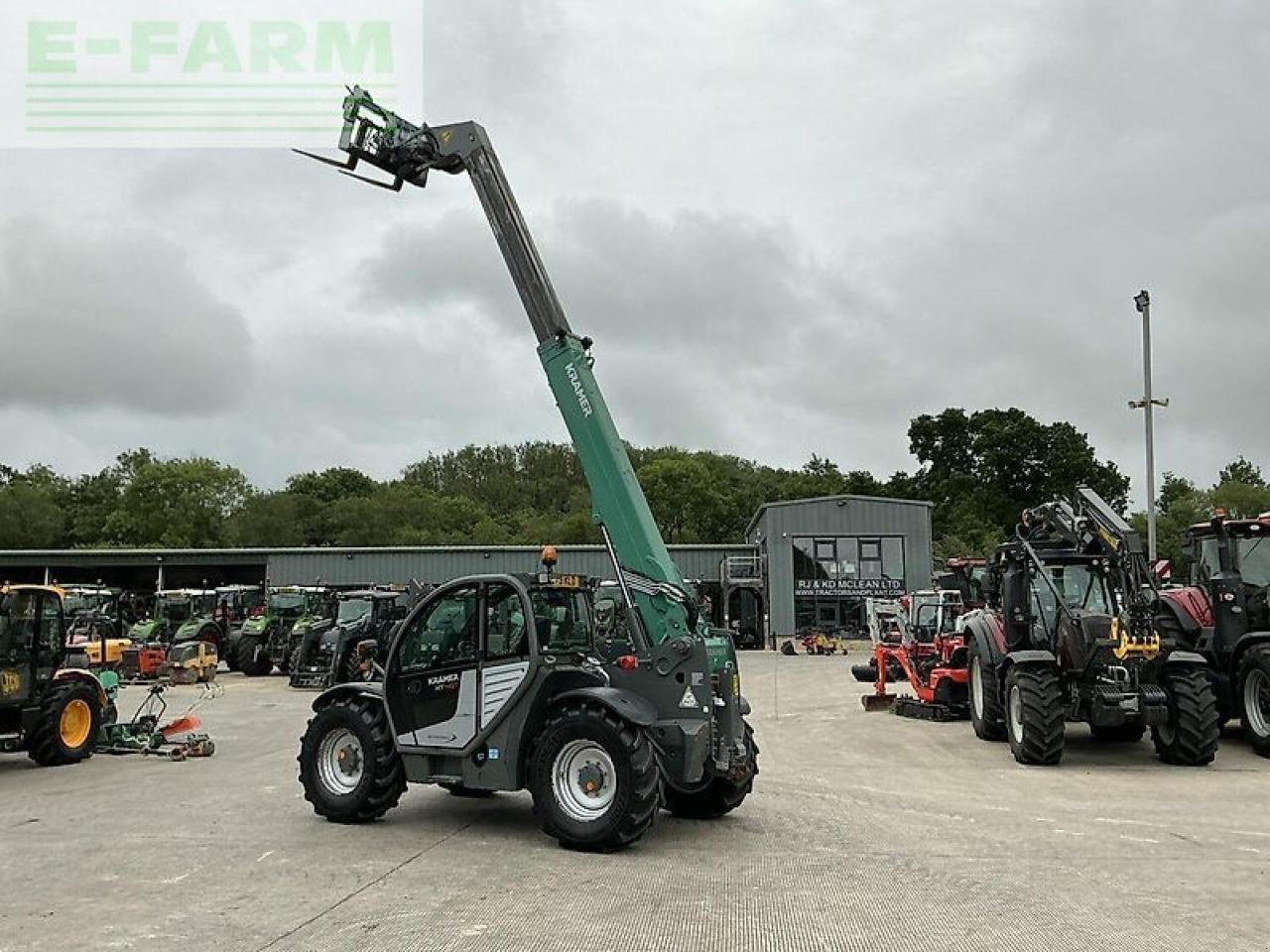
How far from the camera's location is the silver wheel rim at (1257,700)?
1237 centimetres

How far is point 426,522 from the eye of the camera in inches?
2970

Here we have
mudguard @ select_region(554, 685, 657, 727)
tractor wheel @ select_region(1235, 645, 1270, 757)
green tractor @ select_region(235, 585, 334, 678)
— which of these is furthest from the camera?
green tractor @ select_region(235, 585, 334, 678)

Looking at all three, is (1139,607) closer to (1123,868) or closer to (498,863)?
(1123,868)

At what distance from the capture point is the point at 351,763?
29.0ft

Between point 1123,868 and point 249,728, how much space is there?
41.3ft

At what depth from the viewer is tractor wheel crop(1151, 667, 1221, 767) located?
11.6 meters

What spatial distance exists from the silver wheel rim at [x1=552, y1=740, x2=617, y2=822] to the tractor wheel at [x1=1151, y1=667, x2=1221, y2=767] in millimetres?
7229

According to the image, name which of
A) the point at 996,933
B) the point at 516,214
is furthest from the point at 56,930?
the point at 516,214

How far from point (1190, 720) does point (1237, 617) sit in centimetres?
220

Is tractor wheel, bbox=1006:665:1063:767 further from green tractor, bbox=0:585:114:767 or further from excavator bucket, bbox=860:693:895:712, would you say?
green tractor, bbox=0:585:114:767

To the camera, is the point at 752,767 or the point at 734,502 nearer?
the point at 752,767

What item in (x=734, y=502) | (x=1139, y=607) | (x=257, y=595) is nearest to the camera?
(x=1139, y=607)

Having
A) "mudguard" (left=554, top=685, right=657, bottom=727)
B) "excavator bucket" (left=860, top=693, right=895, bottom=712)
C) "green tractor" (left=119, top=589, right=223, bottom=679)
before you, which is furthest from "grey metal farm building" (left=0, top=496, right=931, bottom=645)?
"mudguard" (left=554, top=685, right=657, bottom=727)

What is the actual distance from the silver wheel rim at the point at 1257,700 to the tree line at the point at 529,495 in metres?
45.2
